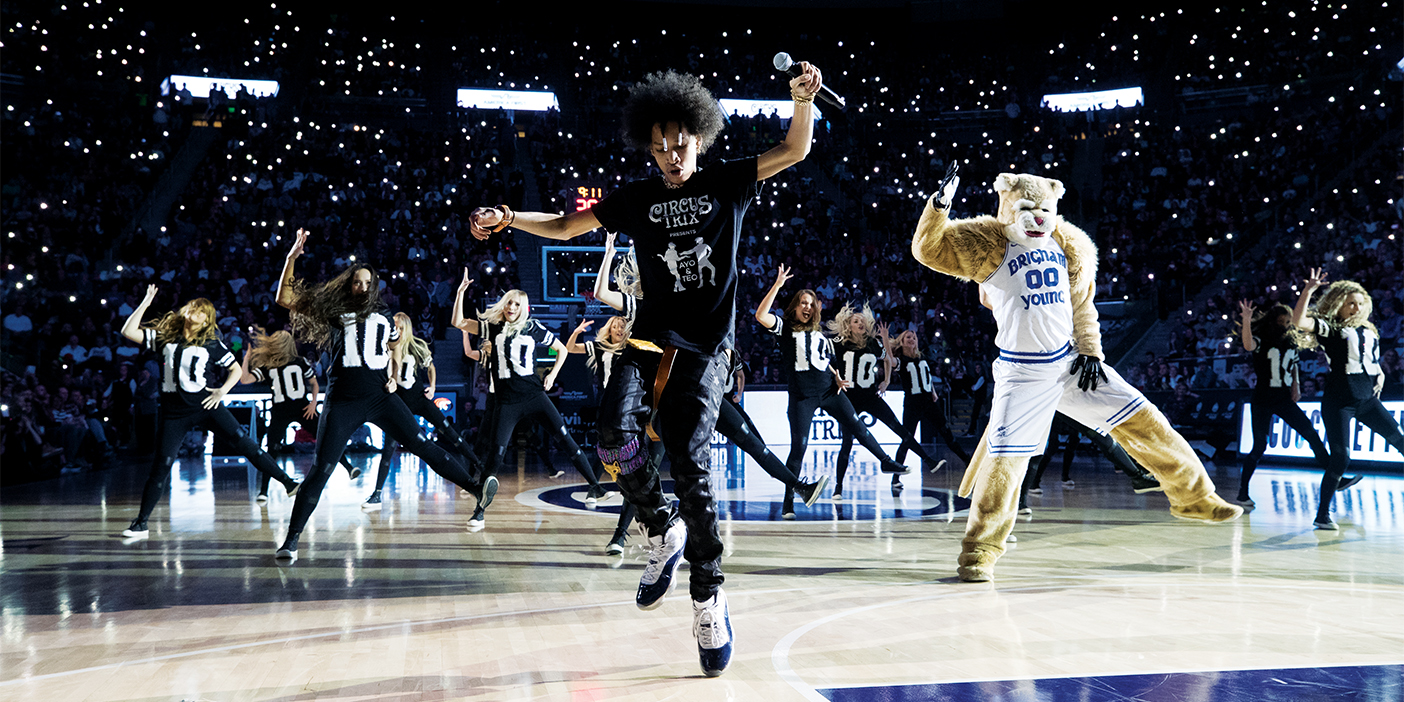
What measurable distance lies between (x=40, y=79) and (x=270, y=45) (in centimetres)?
513

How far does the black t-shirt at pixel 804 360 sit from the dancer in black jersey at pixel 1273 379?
3417 millimetres

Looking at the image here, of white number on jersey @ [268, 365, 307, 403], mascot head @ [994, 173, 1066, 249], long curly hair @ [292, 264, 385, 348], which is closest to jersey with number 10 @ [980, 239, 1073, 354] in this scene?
mascot head @ [994, 173, 1066, 249]

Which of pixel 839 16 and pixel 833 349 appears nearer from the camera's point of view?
pixel 833 349

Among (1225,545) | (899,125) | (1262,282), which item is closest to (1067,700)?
(1225,545)

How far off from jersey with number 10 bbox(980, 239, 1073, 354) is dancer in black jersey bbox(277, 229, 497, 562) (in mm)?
3595

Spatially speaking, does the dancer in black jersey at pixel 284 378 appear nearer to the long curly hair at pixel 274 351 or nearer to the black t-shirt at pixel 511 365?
the long curly hair at pixel 274 351

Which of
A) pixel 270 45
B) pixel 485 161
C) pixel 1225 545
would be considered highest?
pixel 270 45

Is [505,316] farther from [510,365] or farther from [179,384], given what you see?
[179,384]

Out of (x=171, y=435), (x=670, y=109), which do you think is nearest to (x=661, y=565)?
(x=670, y=109)

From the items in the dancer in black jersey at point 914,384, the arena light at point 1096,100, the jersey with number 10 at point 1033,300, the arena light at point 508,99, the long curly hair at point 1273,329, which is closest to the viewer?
the jersey with number 10 at point 1033,300

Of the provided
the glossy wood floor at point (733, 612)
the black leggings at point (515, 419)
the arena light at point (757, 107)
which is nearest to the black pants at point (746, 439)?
the glossy wood floor at point (733, 612)

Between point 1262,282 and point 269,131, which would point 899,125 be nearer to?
point 1262,282

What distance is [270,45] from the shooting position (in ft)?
77.6

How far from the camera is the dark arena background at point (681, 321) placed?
3.30 meters
